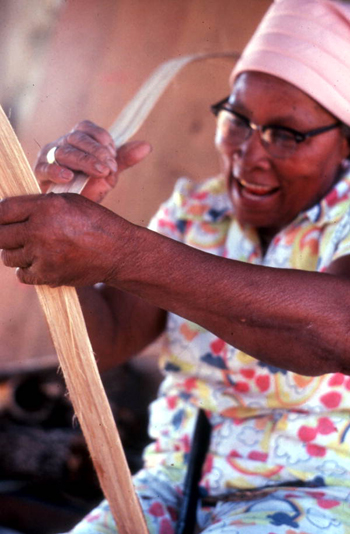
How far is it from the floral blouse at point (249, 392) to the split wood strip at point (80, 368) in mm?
382

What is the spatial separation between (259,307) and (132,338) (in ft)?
2.35

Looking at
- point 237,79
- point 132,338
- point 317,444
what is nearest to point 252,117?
point 237,79

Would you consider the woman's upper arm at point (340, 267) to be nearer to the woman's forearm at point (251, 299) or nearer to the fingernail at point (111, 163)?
the woman's forearm at point (251, 299)

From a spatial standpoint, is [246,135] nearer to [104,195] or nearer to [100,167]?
[104,195]

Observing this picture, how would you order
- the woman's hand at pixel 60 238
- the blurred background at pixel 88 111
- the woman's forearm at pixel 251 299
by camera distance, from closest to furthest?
the woman's hand at pixel 60 238, the woman's forearm at pixel 251 299, the blurred background at pixel 88 111

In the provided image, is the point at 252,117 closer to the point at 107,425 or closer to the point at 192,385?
the point at 192,385

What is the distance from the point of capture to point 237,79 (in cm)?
170

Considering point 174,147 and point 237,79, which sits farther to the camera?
point 174,147

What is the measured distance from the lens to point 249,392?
5.03 ft

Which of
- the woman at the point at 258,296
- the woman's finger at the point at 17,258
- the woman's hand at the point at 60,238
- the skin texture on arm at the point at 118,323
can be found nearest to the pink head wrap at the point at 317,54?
the woman at the point at 258,296

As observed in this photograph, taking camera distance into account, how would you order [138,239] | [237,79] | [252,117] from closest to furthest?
[138,239] → [252,117] → [237,79]

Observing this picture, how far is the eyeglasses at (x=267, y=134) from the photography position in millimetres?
1556

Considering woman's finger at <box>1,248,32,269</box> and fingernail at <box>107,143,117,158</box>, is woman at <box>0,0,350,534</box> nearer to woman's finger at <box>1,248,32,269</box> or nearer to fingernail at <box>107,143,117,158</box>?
fingernail at <box>107,143,117,158</box>

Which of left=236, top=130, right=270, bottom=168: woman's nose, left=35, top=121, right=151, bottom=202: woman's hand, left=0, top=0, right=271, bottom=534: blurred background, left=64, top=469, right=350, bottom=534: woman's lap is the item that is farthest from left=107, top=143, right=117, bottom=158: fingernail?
left=0, top=0, right=271, bottom=534: blurred background
